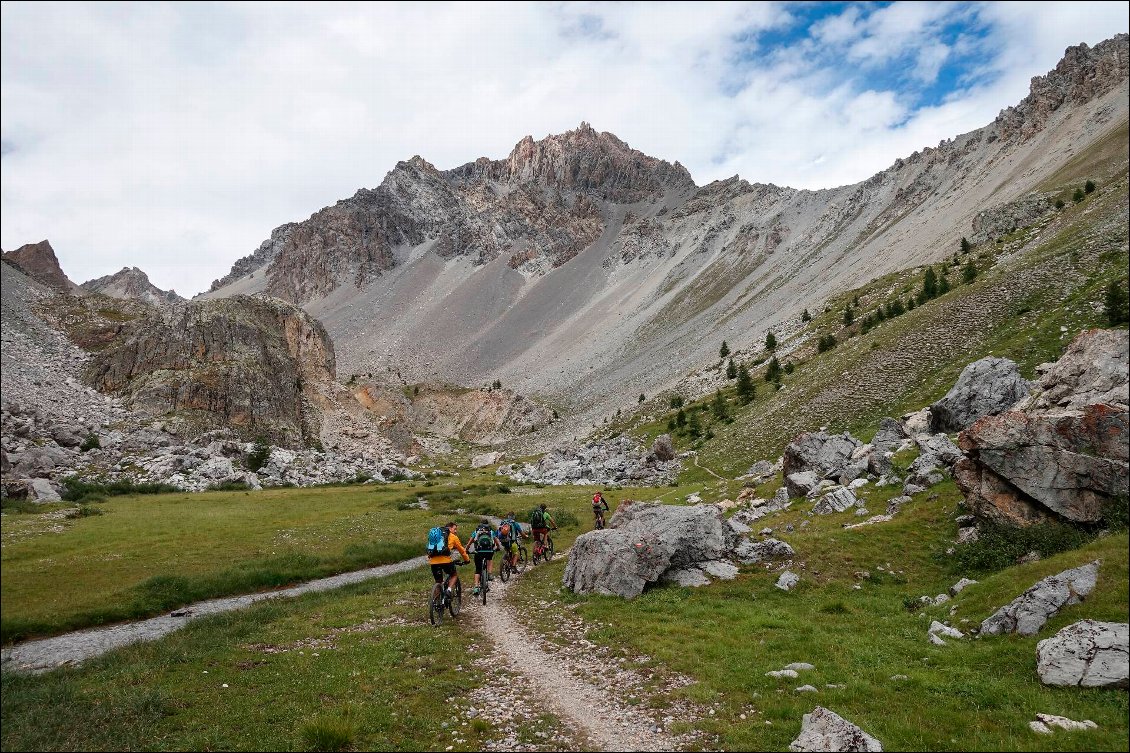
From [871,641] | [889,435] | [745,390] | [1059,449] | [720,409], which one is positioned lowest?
[871,641]

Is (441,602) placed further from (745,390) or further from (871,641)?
(745,390)

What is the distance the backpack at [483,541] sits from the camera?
2284cm

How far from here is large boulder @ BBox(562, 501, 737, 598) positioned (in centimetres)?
2169

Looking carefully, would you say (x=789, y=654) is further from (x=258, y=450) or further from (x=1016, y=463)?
(x=258, y=450)

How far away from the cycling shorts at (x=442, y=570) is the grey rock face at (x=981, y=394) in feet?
92.5

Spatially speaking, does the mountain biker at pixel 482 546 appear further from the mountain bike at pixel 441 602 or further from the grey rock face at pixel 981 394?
the grey rock face at pixel 981 394

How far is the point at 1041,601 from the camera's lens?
12.1m

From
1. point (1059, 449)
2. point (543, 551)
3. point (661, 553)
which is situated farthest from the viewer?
point (543, 551)

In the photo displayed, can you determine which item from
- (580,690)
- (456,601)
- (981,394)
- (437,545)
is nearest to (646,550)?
(456,601)

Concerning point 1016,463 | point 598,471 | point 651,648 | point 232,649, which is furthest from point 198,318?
point 1016,463

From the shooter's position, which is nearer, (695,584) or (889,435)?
(695,584)

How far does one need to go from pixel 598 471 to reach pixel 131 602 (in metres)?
68.4

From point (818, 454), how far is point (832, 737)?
3017cm

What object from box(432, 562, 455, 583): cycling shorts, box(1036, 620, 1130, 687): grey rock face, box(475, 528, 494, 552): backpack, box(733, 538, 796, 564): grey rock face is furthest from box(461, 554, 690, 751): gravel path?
box(733, 538, 796, 564): grey rock face
